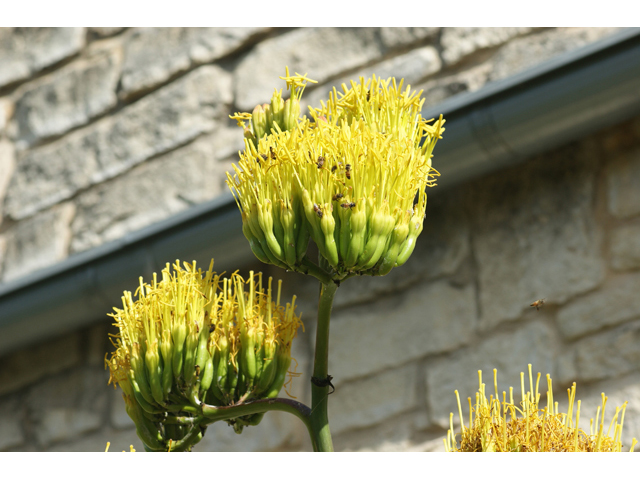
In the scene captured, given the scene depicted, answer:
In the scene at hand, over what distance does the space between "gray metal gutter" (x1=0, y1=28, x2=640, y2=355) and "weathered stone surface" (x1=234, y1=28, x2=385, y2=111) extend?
485mm

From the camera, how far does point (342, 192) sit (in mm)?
693

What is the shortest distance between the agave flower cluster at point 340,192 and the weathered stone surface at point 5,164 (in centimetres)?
229

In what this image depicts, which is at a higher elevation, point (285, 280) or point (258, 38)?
point (258, 38)

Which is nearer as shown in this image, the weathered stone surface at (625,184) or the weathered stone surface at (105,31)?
the weathered stone surface at (625,184)

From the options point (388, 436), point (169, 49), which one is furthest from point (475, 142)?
point (169, 49)

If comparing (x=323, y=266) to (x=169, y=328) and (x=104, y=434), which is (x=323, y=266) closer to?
(x=169, y=328)

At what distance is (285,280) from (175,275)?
119cm

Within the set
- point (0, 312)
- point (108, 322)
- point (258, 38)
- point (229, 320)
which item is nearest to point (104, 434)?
point (108, 322)

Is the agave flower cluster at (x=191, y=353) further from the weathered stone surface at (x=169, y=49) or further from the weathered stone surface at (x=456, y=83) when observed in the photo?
the weathered stone surface at (x=169, y=49)

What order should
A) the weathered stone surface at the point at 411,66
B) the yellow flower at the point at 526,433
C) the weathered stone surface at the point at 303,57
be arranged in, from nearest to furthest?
the yellow flower at the point at 526,433 < the weathered stone surface at the point at 411,66 < the weathered stone surface at the point at 303,57

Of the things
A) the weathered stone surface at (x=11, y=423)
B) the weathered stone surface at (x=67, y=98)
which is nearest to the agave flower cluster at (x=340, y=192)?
the weathered stone surface at (x=11, y=423)

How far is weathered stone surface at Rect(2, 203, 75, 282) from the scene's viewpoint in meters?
2.52

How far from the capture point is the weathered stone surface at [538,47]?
5.74ft

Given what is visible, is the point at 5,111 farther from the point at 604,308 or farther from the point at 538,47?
the point at 604,308
